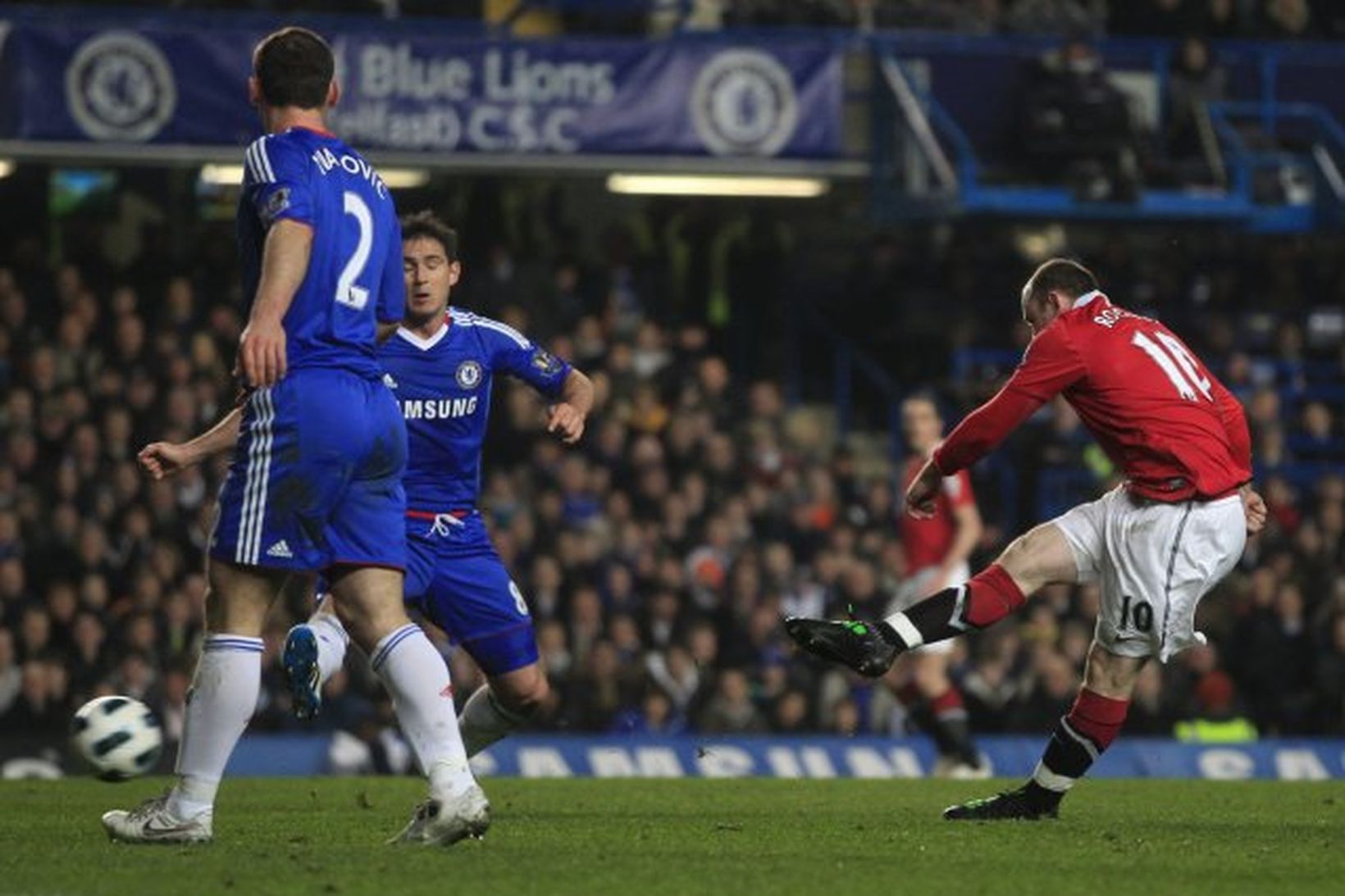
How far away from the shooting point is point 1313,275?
81.4ft

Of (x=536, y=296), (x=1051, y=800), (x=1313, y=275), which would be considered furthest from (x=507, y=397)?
(x=1051, y=800)

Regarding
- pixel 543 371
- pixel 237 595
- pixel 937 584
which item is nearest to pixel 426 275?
pixel 543 371

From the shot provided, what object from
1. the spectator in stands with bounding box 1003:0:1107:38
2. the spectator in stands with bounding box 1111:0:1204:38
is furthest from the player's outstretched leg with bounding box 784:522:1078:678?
the spectator in stands with bounding box 1111:0:1204:38

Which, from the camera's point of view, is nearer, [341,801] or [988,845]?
[988,845]

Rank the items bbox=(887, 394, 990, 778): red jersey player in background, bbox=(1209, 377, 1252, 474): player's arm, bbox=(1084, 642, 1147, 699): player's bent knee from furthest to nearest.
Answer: bbox=(887, 394, 990, 778): red jersey player in background → bbox=(1209, 377, 1252, 474): player's arm → bbox=(1084, 642, 1147, 699): player's bent knee

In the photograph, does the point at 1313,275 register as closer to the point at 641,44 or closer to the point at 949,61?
the point at 949,61

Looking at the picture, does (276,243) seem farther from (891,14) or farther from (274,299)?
(891,14)

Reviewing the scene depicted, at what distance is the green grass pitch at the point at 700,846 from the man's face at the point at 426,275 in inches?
75.2

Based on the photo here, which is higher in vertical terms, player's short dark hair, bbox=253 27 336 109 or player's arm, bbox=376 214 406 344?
player's short dark hair, bbox=253 27 336 109

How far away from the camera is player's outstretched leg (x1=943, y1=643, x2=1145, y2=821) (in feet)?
34.6

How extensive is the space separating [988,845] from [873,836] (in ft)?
1.81

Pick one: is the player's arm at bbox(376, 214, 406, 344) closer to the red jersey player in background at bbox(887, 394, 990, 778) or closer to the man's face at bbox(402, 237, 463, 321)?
the man's face at bbox(402, 237, 463, 321)

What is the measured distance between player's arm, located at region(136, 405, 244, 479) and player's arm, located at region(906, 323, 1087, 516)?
9.29ft

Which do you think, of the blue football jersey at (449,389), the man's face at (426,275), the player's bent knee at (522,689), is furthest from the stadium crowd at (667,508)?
the man's face at (426,275)
